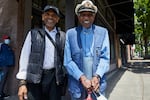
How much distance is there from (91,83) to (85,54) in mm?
299

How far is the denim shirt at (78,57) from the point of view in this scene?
7.99 feet

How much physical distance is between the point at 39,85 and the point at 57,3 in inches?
186

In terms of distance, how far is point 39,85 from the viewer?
102 inches

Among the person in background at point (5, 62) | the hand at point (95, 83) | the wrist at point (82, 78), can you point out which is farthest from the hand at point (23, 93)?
the person in background at point (5, 62)

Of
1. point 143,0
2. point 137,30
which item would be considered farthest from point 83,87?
point 137,30

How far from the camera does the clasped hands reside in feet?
A: 7.55

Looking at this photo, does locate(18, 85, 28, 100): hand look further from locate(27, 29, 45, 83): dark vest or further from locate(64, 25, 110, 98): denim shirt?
locate(64, 25, 110, 98): denim shirt

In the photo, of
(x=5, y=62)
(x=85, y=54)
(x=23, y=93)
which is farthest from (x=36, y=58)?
(x=5, y=62)

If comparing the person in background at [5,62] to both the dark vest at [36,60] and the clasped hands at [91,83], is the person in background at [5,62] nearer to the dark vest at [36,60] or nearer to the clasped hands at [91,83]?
the dark vest at [36,60]

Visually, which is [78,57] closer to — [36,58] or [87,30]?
[87,30]

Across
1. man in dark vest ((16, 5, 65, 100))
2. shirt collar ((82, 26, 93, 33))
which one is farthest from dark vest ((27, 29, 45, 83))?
shirt collar ((82, 26, 93, 33))

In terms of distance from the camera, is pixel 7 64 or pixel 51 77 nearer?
pixel 51 77

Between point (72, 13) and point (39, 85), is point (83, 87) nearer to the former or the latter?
point (39, 85)

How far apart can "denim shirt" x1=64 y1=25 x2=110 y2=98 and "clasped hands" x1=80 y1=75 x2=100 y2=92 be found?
0.07 meters
